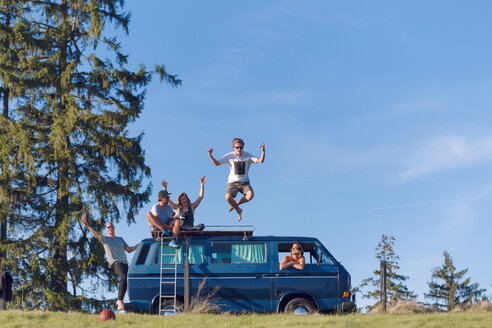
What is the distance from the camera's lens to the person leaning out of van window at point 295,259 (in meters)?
15.7

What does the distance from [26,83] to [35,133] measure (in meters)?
2.01

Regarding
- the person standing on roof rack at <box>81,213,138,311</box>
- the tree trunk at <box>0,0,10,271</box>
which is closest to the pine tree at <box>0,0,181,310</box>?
the tree trunk at <box>0,0,10,271</box>

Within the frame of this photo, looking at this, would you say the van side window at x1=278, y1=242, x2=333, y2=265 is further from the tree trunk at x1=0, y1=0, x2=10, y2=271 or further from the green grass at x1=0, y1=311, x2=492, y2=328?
the tree trunk at x1=0, y1=0, x2=10, y2=271

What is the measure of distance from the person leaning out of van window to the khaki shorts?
228cm

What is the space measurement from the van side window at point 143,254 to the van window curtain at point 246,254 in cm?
201

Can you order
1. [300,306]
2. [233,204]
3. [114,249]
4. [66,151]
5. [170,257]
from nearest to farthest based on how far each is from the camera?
[300,306], [170,257], [114,249], [233,204], [66,151]

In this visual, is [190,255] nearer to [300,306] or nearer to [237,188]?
[237,188]

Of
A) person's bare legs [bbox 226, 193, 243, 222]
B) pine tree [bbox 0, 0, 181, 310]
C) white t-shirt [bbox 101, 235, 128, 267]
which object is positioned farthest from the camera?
pine tree [bbox 0, 0, 181, 310]

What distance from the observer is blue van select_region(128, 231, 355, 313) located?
15.6 m

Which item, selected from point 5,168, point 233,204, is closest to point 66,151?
point 5,168

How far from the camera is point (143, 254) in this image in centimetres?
1590

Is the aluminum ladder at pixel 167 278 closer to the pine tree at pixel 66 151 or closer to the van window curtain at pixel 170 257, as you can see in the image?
the van window curtain at pixel 170 257

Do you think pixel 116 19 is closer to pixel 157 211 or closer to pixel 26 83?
pixel 26 83

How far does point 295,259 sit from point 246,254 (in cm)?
115
